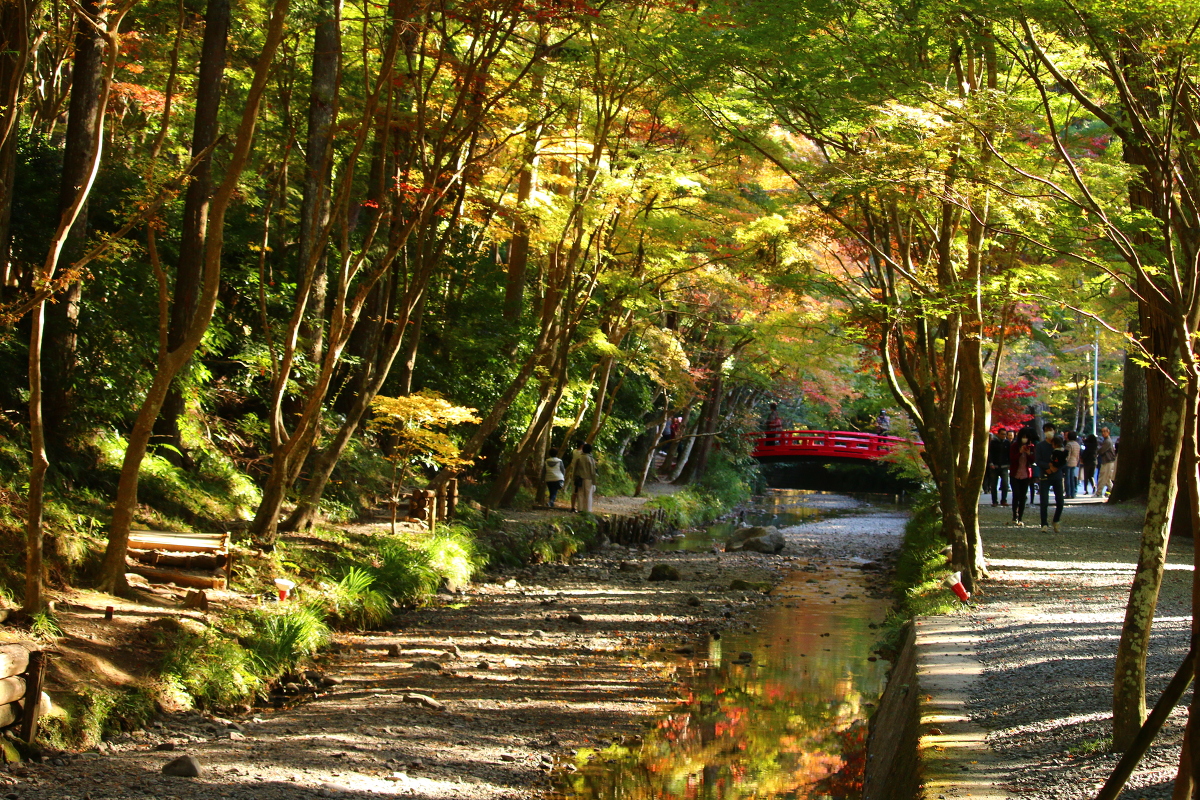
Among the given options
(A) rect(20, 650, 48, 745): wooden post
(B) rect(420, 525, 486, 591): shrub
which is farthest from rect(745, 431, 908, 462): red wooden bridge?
(A) rect(20, 650, 48, 745): wooden post

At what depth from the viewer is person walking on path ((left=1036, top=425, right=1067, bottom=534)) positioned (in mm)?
14625

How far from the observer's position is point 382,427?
1647 centimetres

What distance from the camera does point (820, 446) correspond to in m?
31.9

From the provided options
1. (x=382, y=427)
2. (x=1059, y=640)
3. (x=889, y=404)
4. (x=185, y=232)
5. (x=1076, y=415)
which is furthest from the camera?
(x=1076, y=415)

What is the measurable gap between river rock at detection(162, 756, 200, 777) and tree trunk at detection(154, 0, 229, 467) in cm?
587

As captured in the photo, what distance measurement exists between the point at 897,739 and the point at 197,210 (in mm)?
9320

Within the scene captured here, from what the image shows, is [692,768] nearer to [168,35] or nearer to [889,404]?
[168,35]

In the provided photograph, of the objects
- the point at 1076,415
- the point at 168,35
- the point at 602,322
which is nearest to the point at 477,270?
the point at 602,322

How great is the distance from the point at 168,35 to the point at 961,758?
46.8 ft

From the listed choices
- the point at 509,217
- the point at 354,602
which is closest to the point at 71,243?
the point at 354,602

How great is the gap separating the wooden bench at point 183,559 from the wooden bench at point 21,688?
3.37 metres

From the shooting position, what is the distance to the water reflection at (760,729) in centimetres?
646

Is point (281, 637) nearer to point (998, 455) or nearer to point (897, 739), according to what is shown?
point (897, 739)

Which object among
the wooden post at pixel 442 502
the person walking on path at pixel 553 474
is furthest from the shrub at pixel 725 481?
the wooden post at pixel 442 502
